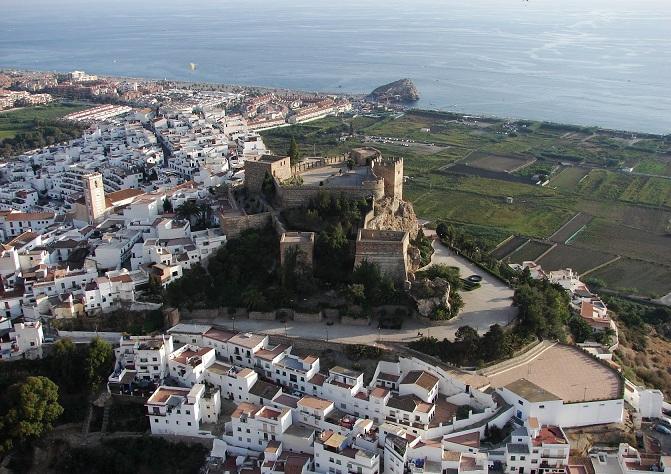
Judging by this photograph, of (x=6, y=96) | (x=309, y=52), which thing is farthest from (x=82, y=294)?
(x=309, y=52)

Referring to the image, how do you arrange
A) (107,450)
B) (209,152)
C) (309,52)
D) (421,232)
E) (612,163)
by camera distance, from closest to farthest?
(107,450), (421,232), (209,152), (612,163), (309,52)

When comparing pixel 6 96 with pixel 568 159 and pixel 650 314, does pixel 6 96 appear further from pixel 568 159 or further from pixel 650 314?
pixel 650 314

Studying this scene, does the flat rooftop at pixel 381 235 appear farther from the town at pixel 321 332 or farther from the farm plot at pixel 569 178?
the farm plot at pixel 569 178

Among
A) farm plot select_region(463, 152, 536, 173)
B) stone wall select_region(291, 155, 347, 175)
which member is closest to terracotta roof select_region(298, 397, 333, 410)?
stone wall select_region(291, 155, 347, 175)

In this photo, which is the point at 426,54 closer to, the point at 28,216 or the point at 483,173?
the point at 483,173

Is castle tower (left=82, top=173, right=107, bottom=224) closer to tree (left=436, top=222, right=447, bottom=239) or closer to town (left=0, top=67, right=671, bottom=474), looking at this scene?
town (left=0, top=67, right=671, bottom=474)

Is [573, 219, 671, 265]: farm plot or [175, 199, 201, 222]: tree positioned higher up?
[175, 199, 201, 222]: tree
